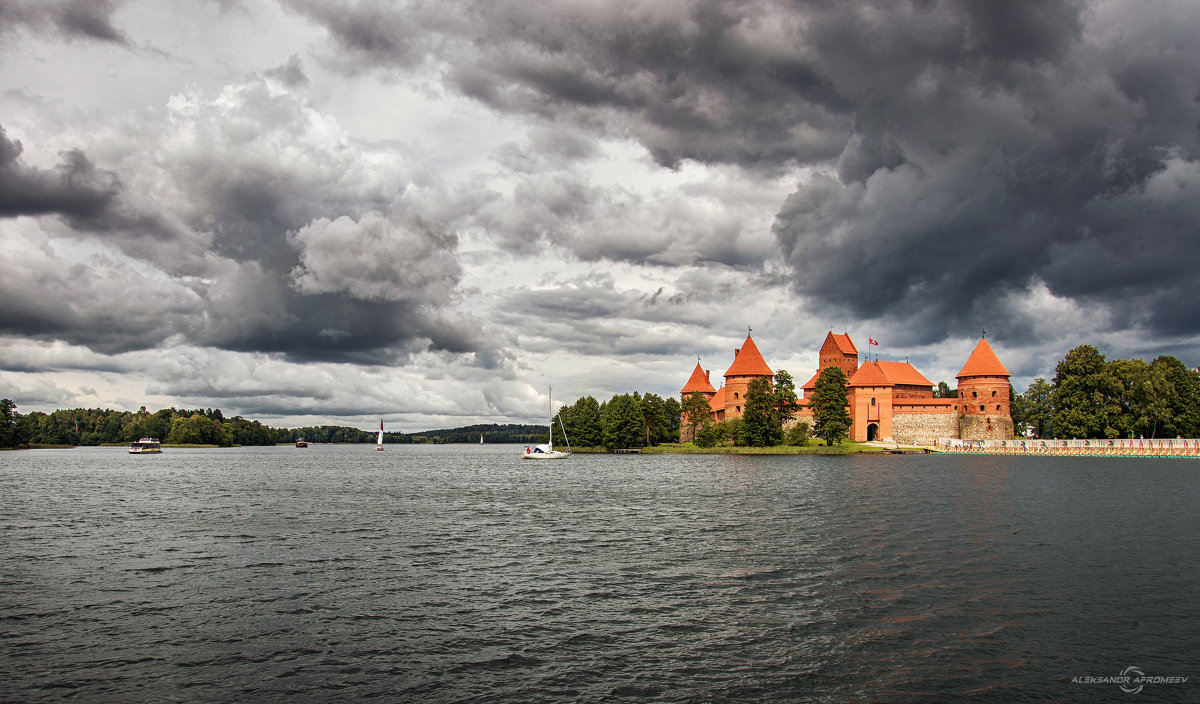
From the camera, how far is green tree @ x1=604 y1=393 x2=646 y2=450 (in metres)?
127

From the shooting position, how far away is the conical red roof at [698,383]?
152625 millimetres

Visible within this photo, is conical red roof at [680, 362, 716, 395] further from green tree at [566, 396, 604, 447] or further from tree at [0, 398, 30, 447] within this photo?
tree at [0, 398, 30, 447]

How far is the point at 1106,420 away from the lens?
101750mm

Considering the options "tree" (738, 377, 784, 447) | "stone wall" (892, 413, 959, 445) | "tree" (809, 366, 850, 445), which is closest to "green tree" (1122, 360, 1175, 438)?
"stone wall" (892, 413, 959, 445)

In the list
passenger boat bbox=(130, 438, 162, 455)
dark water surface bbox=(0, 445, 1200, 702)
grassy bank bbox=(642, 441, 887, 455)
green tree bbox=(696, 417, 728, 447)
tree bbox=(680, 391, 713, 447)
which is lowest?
passenger boat bbox=(130, 438, 162, 455)

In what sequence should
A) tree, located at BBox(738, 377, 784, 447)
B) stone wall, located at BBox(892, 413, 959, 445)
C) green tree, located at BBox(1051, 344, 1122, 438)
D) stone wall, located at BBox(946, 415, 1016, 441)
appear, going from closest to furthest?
green tree, located at BBox(1051, 344, 1122, 438) < tree, located at BBox(738, 377, 784, 447) < stone wall, located at BBox(946, 415, 1016, 441) < stone wall, located at BBox(892, 413, 959, 445)

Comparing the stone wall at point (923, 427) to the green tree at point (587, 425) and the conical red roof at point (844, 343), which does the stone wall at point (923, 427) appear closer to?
the conical red roof at point (844, 343)

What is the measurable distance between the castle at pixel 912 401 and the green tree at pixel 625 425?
668 inches

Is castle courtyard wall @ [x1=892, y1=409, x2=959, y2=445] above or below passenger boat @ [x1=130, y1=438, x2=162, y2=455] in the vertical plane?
above

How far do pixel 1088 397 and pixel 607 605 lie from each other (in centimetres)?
11174

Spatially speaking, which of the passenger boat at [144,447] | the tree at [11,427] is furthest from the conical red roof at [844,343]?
the tree at [11,427]

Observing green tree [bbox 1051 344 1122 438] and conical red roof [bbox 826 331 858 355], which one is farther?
conical red roof [bbox 826 331 858 355]

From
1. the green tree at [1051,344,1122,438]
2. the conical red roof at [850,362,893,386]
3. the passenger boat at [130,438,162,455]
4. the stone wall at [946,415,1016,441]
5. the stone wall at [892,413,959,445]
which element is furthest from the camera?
the passenger boat at [130,438,162,455]

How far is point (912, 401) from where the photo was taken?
12938 centimetres
